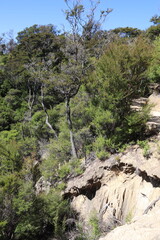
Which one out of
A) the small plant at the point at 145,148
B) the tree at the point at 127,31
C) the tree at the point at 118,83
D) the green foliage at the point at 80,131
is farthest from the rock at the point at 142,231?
the tree at the point at 127,31

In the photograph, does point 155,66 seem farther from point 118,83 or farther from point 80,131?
point 80,131

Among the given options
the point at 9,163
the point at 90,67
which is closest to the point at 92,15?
the point at 90,67

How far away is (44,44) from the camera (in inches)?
1177

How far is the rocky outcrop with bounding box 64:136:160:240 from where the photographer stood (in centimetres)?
885

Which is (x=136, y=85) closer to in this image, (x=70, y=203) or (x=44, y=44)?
(x=70, y=203)

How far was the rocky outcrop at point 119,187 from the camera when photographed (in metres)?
8.85

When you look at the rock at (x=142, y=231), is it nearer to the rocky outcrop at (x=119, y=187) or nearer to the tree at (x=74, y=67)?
the rocky outcrop at (x=119, y=187)

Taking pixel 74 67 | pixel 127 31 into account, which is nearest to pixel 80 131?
pixel 74 67

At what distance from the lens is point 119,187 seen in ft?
33.5

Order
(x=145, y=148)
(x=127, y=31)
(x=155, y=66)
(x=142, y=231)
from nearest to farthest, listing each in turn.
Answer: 1. (x=142, y=231)
2. (x=145, y=148)
3. (x=155, y=66)
4. (x=127, y=31)

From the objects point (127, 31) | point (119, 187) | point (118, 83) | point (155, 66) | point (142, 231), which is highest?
point (127, 31)

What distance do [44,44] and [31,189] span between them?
24.8 meters

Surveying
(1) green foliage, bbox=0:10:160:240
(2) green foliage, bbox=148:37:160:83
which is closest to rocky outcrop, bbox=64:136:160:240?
(1) green foliage, bbox=0:10:160:240

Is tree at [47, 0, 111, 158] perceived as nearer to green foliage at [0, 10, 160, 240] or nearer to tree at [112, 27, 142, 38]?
green foliage at [0, 10, 160, 240]
